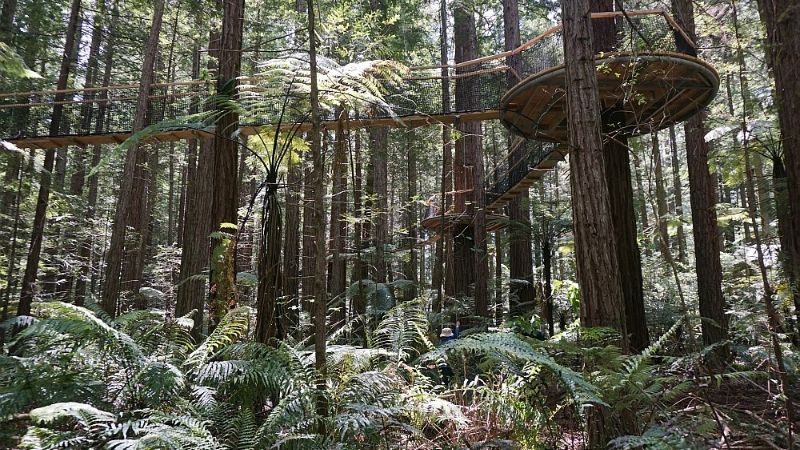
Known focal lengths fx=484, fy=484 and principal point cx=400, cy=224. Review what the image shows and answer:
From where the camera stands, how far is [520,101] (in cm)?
656

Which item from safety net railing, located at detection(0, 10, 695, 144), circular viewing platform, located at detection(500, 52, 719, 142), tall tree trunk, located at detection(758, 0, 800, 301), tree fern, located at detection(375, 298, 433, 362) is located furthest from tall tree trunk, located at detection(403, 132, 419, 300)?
tall tree trunk, located at detection(758, 0, 800, 301)

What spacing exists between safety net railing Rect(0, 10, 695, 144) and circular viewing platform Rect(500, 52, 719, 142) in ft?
0.73

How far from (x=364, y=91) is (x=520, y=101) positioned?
320 centimetres

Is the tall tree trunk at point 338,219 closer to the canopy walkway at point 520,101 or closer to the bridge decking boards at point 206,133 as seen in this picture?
the canopy walkway at point 520,101

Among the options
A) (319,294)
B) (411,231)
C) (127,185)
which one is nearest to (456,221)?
(411,231)

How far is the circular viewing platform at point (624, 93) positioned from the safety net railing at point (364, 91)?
0.73 ft

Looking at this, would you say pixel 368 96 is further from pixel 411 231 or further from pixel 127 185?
pixel 411 231

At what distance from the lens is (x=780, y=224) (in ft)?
24.3

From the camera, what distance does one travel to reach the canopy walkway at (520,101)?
492 cm

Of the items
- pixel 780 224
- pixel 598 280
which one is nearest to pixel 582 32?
pixel 598 280

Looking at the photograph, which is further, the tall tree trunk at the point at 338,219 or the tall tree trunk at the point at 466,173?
the tall tree trunk at the point at 466,173

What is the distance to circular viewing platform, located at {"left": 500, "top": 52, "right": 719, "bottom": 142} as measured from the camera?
4.99 meters

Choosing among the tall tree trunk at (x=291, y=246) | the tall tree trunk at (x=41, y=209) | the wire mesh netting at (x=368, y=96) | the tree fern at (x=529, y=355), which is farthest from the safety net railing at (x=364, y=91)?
the tree fern at (x=529, y=355)

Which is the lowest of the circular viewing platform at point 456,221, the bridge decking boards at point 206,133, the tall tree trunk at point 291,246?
the tall tree trunk at point 291,246
